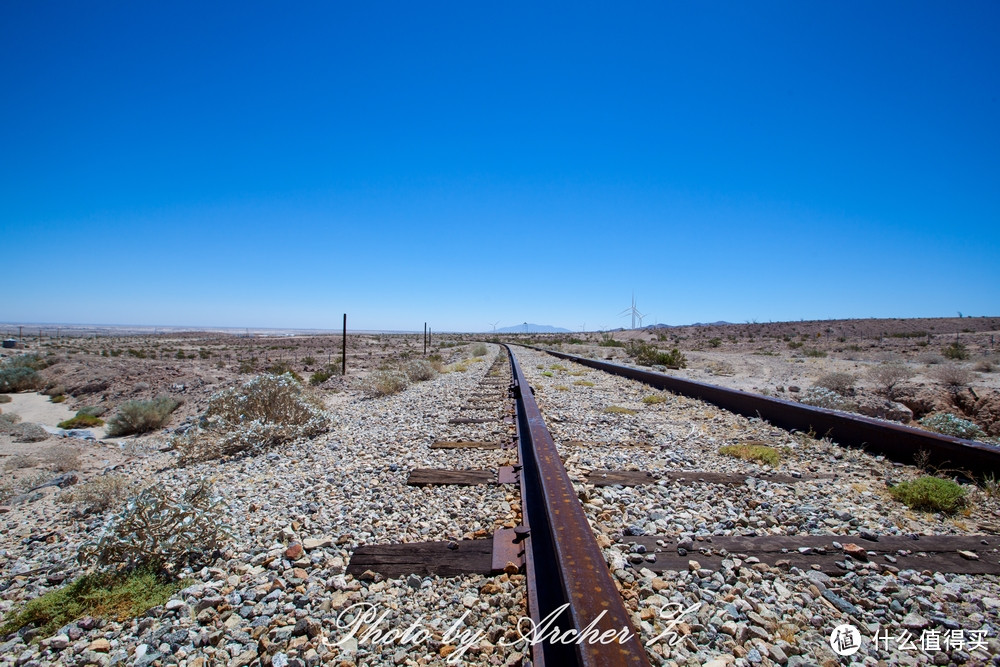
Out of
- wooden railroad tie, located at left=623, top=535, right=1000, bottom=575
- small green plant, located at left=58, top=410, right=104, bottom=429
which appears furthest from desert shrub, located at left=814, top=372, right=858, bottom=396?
small green plant, located at left=58, top=410, right=104, bottom=429

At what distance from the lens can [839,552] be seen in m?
2.58

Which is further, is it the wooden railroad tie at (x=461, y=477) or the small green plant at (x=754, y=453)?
the small green plant at (x=754, y=453)

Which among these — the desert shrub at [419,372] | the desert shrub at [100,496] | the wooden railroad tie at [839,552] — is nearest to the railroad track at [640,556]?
A: the wooden railroad tie at [839,552]

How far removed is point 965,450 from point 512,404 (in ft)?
19.3

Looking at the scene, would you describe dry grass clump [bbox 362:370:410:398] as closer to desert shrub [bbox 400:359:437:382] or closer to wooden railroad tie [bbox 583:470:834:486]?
desert shrub [bbox 400:359:437:382]

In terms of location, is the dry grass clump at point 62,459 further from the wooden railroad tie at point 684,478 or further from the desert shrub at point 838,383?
the desert shrub at point 838,383

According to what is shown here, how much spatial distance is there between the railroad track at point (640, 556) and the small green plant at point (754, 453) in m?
0.32

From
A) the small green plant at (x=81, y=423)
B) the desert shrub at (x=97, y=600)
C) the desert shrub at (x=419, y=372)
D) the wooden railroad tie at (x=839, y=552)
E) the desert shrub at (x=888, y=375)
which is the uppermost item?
the desert shrub at (x=888, y=375)

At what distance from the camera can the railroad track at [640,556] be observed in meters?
1.87

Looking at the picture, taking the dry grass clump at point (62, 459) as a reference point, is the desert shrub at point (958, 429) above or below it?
above

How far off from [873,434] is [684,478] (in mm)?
2365

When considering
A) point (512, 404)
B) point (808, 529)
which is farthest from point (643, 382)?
point (808, 529)

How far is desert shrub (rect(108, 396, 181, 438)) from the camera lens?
401 inches

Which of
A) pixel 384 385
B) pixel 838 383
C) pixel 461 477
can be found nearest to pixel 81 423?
pixel 384 385
